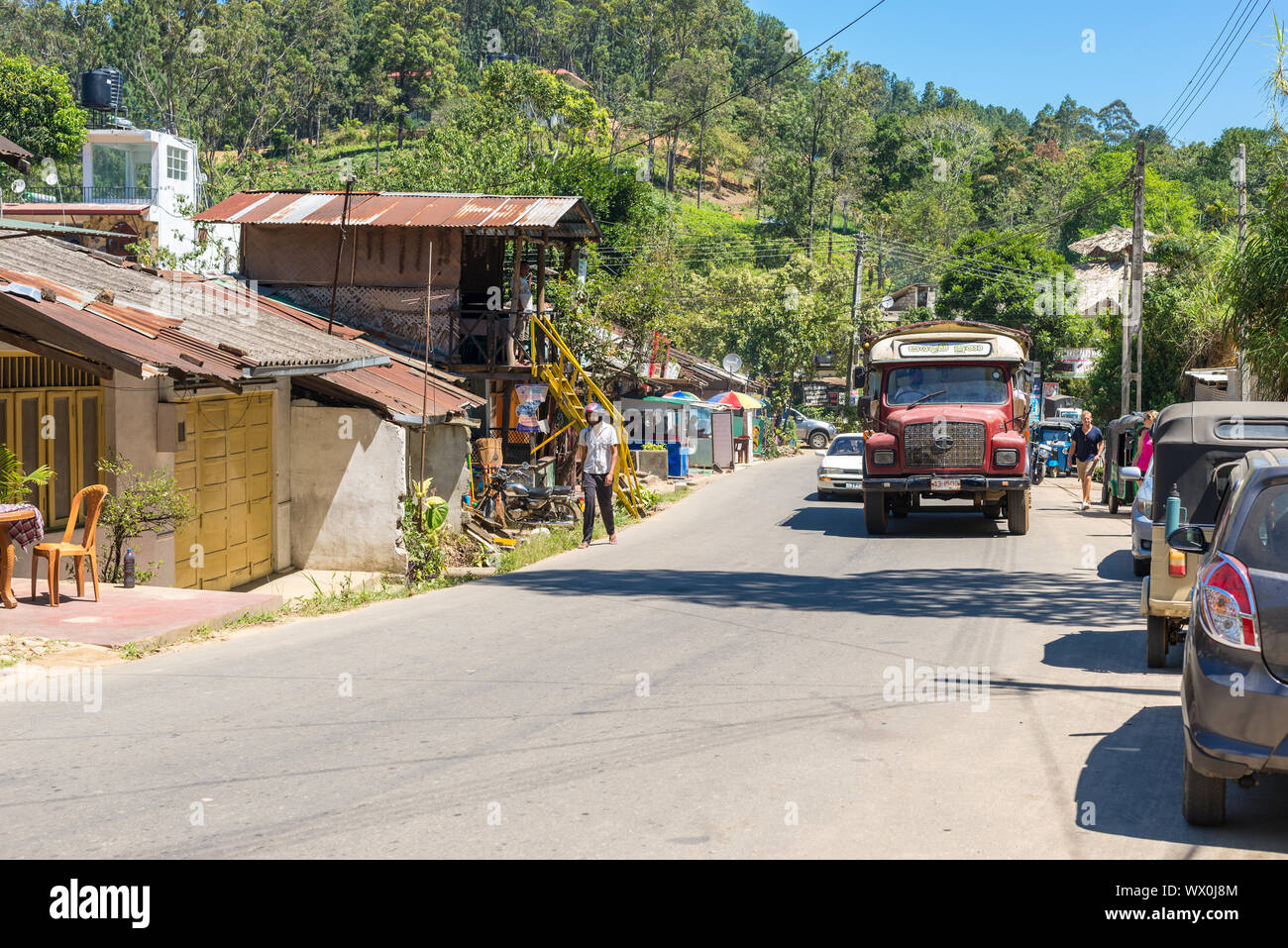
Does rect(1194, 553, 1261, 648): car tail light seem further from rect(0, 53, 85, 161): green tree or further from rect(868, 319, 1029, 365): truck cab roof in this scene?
rect(0, 53, 85, 161): green tree

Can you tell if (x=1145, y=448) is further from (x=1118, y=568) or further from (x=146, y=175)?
(x=146, y=175)

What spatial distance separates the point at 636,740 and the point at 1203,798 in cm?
298

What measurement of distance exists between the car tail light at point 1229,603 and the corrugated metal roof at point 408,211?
17.8m

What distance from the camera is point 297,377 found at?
16.5 m

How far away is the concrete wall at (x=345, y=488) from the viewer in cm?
1633

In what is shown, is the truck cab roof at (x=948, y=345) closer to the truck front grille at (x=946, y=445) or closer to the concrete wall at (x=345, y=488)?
the truck front grille at (x=946, y=445)

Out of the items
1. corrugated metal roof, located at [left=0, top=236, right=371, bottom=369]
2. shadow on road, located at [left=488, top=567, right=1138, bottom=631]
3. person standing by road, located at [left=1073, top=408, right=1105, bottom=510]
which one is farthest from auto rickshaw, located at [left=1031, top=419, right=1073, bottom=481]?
corrugated metal roof, located at [left=0, top=236, right=371, bottom=369]

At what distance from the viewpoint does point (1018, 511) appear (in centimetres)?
1973

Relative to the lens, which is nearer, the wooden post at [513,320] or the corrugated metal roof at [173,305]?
the corrugated metal roof at [173,305]

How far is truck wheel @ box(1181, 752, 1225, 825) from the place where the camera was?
17.7 feet

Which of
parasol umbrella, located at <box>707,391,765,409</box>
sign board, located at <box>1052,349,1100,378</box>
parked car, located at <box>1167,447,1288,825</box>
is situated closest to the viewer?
parked car, located at <box>1167,447,1288,825</box>

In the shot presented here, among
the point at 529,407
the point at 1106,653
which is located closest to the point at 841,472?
the point at 529,407

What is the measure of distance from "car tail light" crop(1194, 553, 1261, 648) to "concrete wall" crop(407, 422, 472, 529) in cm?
1463

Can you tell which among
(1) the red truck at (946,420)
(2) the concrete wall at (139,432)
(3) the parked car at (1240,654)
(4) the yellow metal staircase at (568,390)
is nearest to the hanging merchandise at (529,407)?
(4) the yellow metal staircase at (568,390)
